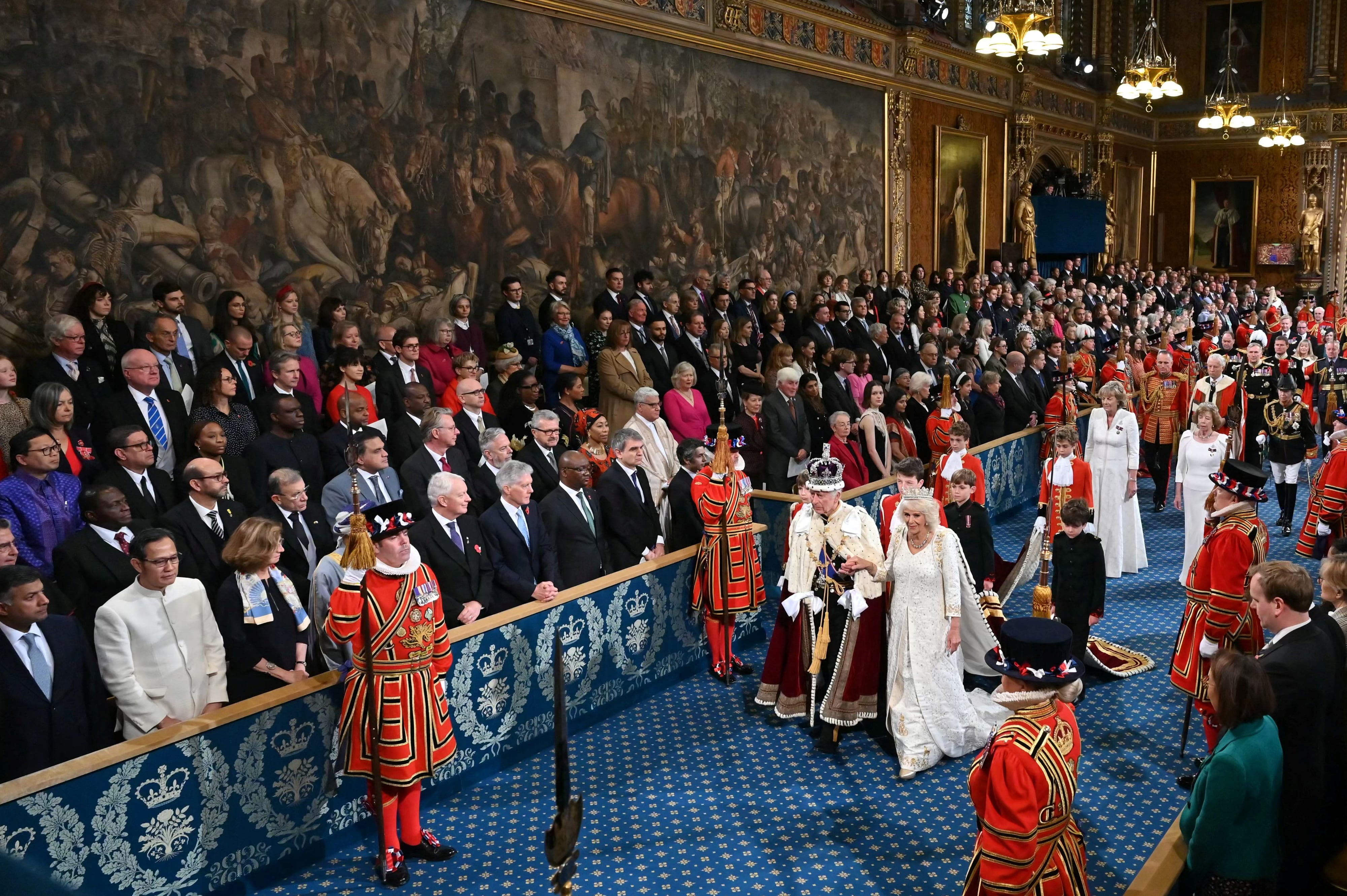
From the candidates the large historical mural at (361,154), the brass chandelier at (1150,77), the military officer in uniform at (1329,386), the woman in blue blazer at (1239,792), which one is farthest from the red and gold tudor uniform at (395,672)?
the brass chandelier at (1150,77)

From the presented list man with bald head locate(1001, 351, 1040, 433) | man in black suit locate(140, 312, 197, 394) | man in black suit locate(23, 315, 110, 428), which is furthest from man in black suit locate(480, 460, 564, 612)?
man with bald head locate(1001, 351, 1040, 433)

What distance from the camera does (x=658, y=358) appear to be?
40.9 ft

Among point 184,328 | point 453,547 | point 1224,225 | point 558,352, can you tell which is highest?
point 1224,225

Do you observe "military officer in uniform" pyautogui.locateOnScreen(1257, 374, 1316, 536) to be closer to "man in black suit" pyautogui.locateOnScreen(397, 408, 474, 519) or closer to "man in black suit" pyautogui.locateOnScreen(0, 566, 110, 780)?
"man in black suit" pyautogui.locateOnScreen(397, 408, 474, 519)

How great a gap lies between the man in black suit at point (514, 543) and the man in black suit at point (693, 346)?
582 centimetres

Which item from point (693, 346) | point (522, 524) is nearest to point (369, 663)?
point (522, 524)

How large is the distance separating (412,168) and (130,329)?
3.69m

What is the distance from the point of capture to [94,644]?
540cm

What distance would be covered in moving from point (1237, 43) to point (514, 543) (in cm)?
3353

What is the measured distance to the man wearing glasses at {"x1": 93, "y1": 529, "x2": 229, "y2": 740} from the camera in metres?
5.38

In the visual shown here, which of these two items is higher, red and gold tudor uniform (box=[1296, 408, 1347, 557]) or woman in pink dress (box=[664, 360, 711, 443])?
woman in pink dress (box=[664, 360, 711, 443])

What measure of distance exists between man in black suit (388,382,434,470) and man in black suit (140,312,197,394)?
1539mm

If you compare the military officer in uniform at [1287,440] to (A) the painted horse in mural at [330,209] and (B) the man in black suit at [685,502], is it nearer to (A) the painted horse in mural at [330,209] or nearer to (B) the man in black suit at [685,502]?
(B) the man in black suit at [685,502]

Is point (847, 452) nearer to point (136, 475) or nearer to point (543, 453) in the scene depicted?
point (543, 453)
